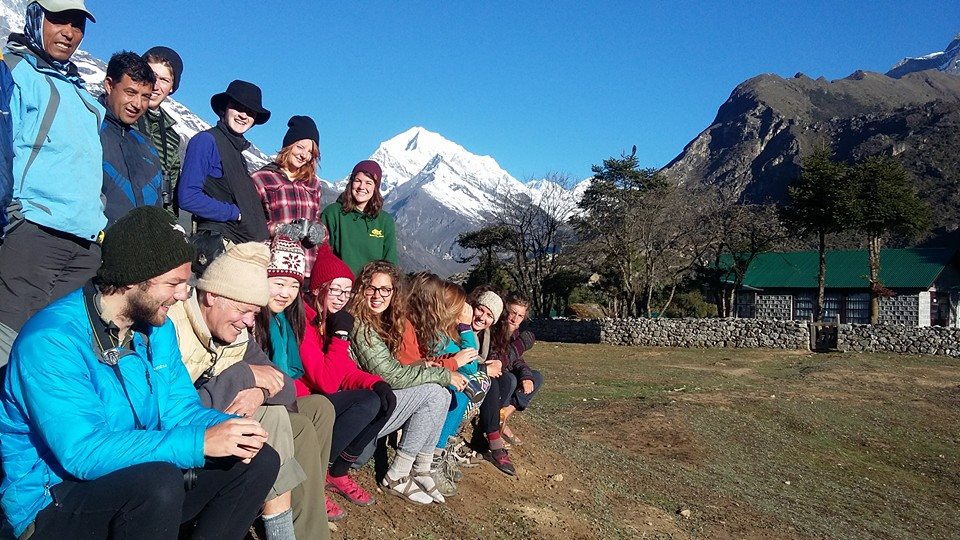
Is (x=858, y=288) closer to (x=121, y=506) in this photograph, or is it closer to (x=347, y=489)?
(x=347, y=489)

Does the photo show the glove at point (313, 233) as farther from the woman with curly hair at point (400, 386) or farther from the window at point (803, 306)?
the window at point (803, 306)

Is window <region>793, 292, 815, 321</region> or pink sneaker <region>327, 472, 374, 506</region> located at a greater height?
window <region>793, 292, 815, 321</region>

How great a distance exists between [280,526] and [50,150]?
197cm

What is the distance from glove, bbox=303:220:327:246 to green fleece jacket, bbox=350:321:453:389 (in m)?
0.62

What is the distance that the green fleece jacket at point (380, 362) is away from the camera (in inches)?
175

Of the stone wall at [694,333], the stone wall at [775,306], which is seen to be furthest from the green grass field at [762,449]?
the stone wall at [775,306]

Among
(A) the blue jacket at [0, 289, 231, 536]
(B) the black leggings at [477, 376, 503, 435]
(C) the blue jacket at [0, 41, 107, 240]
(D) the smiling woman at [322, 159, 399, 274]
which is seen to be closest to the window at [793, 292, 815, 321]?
(B) the black leggings at [477, 376, 503, 435]

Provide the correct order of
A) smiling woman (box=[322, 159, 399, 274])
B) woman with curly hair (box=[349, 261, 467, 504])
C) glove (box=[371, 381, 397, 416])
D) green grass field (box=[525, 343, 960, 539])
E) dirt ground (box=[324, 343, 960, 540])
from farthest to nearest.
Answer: green grass field (box=[525, 343, 960, 539]), smiling woman (box=[322, 159, 399, 274]), dirt ground (box=[324, 343, 960, 540]), woman with curly hair (box=[349, 261, 467, 504]), glove (box=[371, 381, 397, 416])

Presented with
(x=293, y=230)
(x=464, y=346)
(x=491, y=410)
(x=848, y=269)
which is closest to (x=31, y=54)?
(x=293, y=230)

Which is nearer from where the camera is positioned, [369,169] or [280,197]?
[280,197]

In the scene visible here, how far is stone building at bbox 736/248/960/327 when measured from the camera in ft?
117

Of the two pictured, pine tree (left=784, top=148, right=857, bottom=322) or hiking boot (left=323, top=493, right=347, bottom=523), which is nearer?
hiking boot (left=323, top=493, right=347, bottom=523)

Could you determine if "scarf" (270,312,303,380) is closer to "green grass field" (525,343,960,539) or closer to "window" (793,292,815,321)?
"green grass field" (525,343,960,539)

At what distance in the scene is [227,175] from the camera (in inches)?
179
